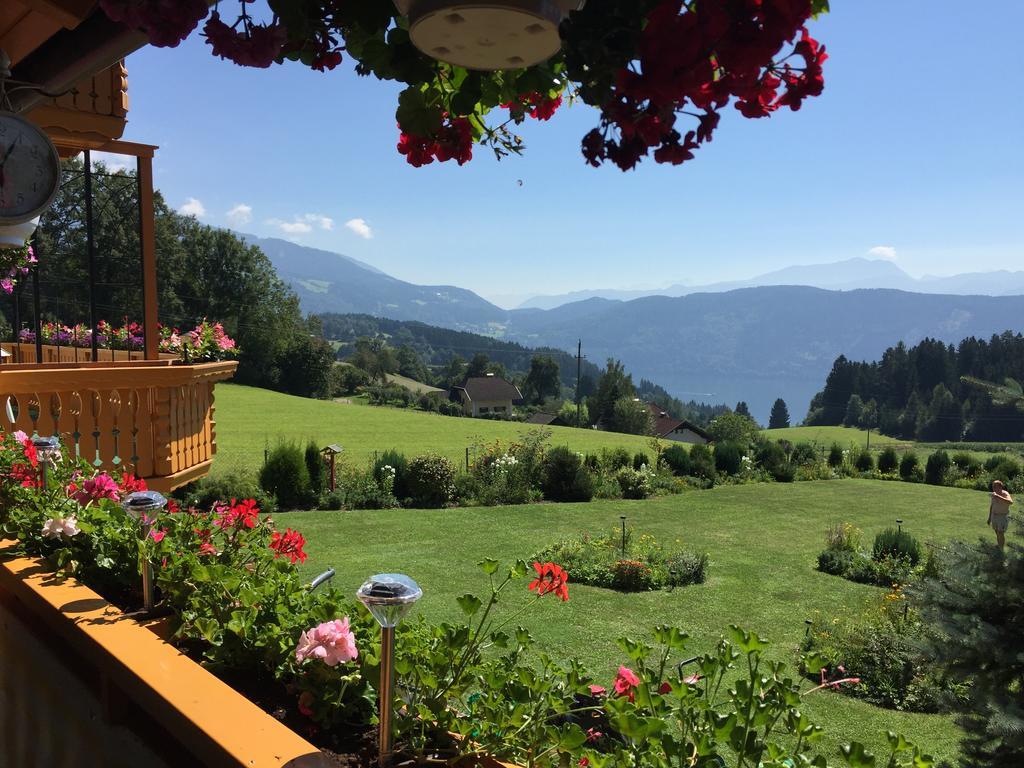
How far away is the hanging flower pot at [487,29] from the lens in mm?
753

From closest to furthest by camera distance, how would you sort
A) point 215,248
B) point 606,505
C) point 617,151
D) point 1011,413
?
point 617,151 < point 606,505 < point 215,248 < point 1011,413

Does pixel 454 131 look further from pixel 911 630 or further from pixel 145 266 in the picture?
pixel 911 630

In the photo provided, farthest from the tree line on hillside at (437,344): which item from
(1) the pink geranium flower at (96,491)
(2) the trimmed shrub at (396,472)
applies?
(1) the pink geranium flower at (96,491)

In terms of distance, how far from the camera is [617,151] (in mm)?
822

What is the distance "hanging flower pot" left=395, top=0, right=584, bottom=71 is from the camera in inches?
29.7

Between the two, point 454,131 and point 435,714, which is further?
point 454,131

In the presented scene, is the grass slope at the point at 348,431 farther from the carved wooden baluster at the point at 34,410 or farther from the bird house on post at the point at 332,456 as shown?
the carved wooden baluster at the point at 34,410

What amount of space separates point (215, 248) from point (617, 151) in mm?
49541

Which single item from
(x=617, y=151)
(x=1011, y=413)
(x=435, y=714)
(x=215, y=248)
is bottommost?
(x=1011, y=413)

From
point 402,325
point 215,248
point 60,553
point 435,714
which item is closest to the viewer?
point 435,714

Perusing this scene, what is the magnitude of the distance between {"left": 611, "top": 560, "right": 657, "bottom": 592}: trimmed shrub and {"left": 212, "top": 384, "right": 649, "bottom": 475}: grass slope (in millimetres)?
8116

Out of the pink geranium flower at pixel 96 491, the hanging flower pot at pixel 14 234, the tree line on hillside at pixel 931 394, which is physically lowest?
the tree line on hillside at pixel 931 394

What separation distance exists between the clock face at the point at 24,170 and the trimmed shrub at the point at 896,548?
10.7 meters

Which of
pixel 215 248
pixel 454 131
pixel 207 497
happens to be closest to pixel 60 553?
pixel 454 131
